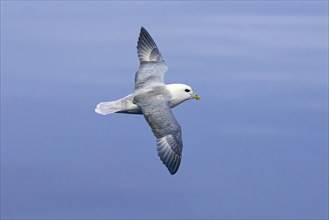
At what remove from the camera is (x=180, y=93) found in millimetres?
20188

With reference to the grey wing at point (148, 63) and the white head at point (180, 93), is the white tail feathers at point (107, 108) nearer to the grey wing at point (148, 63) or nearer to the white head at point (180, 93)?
the grey wing at point (148, 63)

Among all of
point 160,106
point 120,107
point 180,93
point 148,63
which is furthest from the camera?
point 148,63

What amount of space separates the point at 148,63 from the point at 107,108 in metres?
2.72

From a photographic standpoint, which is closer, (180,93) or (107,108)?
(107,108)

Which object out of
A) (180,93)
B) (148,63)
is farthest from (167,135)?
(148,63)

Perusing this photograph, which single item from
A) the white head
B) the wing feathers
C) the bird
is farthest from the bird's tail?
the wing feathers

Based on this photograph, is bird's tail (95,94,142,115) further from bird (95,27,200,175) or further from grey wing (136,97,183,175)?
grey wing (136,97,183,175)

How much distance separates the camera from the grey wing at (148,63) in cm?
2094

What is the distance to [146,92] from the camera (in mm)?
19844

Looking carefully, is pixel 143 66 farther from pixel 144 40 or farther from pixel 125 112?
pixel 125 112

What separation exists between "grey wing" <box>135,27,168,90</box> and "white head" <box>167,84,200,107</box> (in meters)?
0.74

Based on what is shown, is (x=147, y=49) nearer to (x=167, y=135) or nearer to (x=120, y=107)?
(x=120, y=107)

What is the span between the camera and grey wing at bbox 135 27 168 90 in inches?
Result: 824

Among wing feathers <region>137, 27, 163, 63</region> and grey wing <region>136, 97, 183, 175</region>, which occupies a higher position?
wing feathers <region>137, 27, 163, 63</region>
